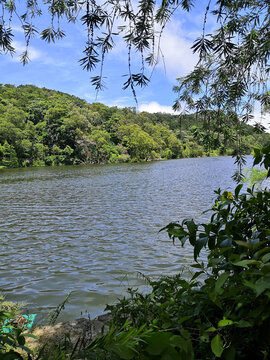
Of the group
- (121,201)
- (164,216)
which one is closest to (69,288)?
(164,216)

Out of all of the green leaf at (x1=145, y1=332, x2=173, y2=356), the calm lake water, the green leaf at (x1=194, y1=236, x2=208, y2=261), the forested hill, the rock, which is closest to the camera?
the green leaf at (x1=145, y1=332, x2=173, y2=356)

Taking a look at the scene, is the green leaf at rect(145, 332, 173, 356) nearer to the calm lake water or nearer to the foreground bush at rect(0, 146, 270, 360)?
the foreground bush at rect(0, 146, 270, 360)

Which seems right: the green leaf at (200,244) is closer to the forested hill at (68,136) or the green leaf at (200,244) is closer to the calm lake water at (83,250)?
the calm lake water at (83,250)

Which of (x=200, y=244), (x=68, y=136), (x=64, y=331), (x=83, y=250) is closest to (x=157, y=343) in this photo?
(x=200, y=244)

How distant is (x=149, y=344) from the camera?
998mm

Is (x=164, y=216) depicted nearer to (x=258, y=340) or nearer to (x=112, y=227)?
(x=112, y=227)

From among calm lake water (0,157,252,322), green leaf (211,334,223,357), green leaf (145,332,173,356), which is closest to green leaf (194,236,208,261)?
green leaf (211,334,223,357)

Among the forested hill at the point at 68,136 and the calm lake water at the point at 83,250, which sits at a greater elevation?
the forested hill at the point at 68,136

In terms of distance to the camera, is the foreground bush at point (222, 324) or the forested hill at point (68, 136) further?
the forested hill at point (68, 136)

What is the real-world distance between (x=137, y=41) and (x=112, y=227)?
8.68 metres

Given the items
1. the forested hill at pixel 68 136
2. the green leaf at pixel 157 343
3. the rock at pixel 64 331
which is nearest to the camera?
the green leaf at pixel 157 343

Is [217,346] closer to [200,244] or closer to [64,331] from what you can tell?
[200,244]

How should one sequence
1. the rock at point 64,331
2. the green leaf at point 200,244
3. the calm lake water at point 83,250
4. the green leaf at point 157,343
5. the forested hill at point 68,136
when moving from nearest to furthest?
the green leaf at point 157,343 → the green leaf at point 200,244 → the rock at point 64,331 → the calm lake water at point 83,250 → the forested hill at point 68,136

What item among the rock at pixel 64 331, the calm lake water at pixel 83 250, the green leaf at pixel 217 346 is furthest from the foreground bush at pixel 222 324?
the calm lake water at pixel 83 250
